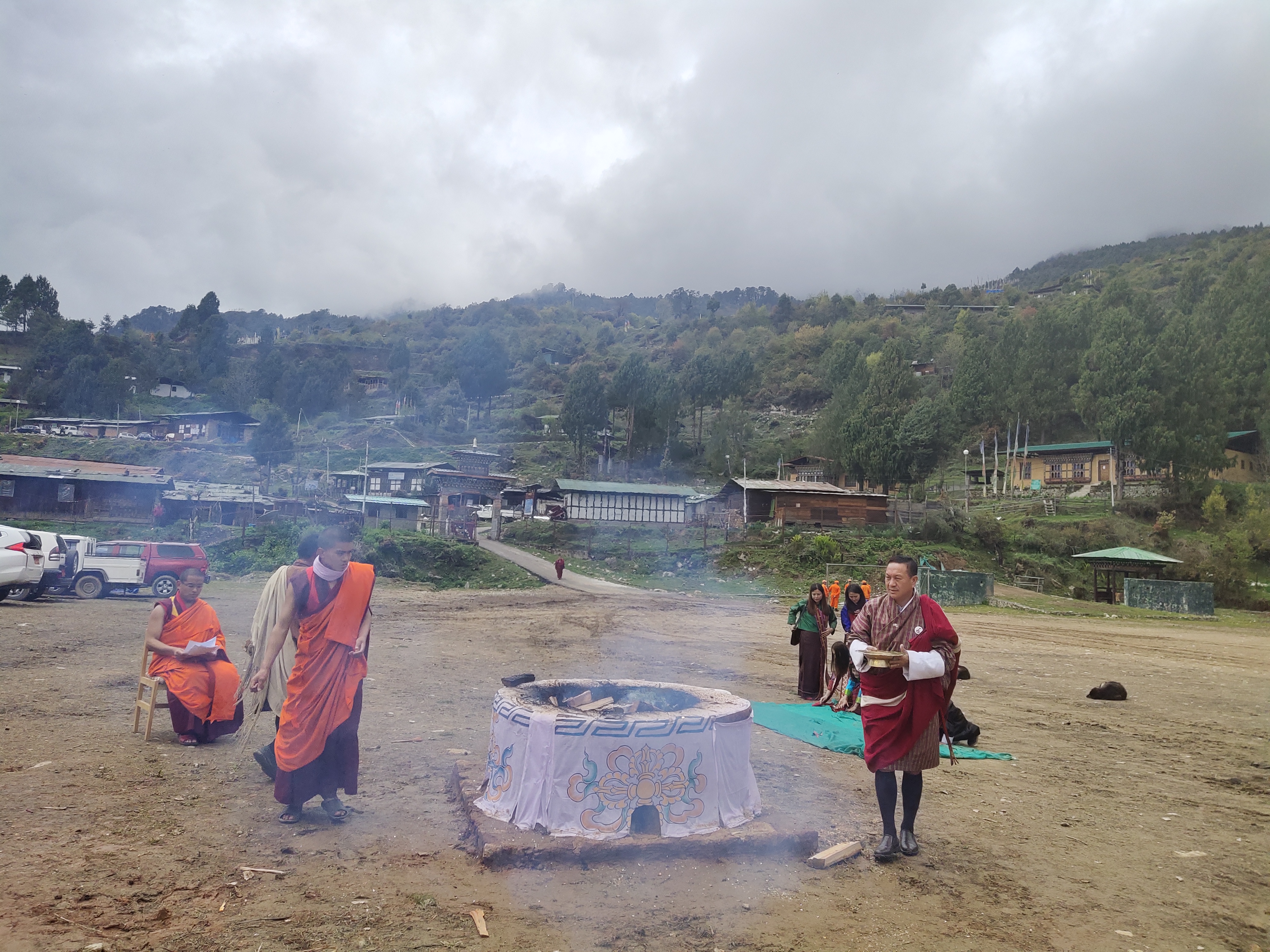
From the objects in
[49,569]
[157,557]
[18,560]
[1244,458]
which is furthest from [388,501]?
[1244,458]

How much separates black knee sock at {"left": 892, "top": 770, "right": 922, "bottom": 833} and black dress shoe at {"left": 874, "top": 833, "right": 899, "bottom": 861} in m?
0.13

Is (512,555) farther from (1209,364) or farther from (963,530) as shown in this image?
(1209,364)

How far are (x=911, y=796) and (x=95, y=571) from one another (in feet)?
70.9

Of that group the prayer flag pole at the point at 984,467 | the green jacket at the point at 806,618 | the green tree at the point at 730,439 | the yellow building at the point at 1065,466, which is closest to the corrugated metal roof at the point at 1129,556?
the yellow building at the point at 1065,466

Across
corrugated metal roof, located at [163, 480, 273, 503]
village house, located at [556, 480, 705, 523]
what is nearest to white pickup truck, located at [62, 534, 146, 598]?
corrugated metal roof, located at [163, 480, 273, 503]

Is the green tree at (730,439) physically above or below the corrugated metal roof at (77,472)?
above

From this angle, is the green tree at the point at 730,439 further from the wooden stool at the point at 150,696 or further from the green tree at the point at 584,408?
the wooden stool at the point at 150,696

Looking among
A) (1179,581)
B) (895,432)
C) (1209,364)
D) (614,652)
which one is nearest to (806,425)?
(895,432)

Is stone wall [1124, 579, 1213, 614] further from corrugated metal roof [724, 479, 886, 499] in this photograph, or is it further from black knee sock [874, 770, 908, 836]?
black knee sock [874, 770, 908, 836]

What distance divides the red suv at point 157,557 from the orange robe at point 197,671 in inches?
596

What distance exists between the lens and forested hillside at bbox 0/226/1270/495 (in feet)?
157

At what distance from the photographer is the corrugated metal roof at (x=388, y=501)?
141 feet

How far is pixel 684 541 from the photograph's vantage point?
130ft

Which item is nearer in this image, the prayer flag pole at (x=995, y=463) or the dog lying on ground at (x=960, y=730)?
the dog lying on ground at (x=960, y=730)
